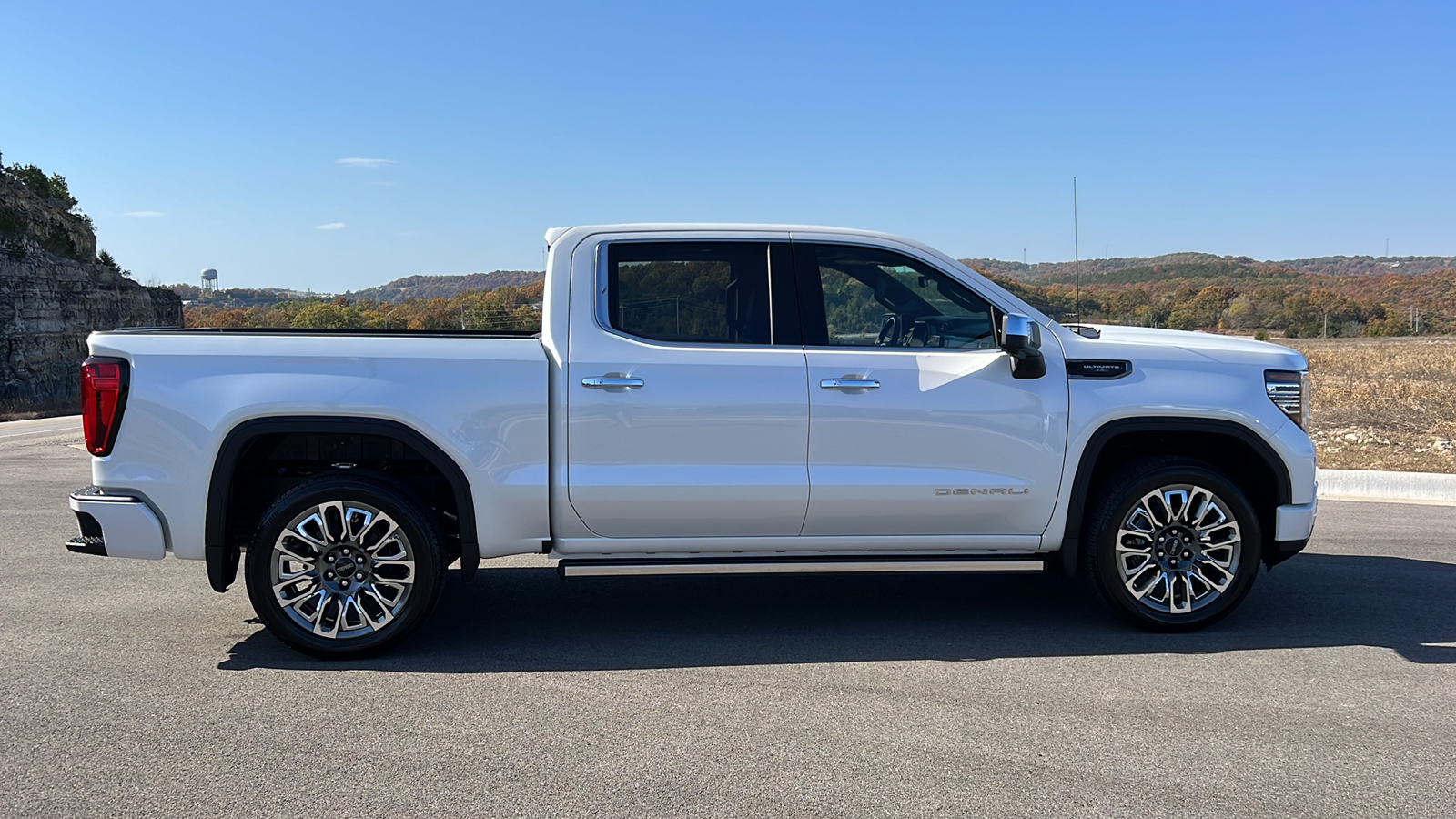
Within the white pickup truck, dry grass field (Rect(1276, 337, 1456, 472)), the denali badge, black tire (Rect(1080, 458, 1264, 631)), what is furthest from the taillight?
dry grass field (Rect(1276, 337, 1456, 472))

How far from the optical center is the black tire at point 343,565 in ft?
17.4

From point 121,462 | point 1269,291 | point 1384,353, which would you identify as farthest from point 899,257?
point 1269,291

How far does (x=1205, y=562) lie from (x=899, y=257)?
7.14ft

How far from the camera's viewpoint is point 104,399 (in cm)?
523

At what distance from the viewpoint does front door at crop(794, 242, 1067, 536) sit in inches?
218

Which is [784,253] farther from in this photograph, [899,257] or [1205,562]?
[1205,562]

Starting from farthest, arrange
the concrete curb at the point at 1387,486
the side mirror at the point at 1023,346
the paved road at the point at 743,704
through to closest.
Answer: the concrete curb at the point at 1387,486, the side mirror at the point at 1023,346, the paved road at the point at 743,704

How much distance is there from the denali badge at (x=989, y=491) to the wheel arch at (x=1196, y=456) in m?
0.25

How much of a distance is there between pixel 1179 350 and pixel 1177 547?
0.99m

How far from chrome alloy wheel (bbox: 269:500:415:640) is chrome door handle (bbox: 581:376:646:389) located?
113 cm

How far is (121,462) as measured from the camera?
5.27 meters

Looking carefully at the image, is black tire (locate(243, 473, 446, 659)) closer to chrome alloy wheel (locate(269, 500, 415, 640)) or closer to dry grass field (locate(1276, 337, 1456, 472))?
chrome alloy wheel (locate(269, 500, 415, 640))

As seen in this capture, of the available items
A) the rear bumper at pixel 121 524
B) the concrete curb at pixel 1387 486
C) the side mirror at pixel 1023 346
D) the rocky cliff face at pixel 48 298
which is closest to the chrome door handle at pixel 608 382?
the side mirror at pixel 1023 346

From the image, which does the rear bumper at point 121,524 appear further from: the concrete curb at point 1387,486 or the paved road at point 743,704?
the concrete curb at point 1387,486
